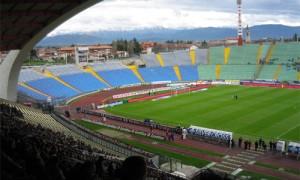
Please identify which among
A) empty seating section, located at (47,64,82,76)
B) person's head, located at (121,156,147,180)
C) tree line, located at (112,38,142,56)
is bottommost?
empty seating section, located at (47,64,82,76)

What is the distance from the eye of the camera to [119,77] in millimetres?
63719

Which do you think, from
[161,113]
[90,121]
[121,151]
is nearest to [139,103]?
[161,113]

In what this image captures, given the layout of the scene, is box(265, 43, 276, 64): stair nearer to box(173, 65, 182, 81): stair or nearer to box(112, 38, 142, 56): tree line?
box(173, 65, 182, 81): stair

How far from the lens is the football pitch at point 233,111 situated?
3056 cm

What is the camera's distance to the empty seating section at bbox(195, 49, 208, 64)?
75.3 m

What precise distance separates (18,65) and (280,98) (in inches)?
1328

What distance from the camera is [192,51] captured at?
7925cm

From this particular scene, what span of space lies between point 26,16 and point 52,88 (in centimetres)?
4072

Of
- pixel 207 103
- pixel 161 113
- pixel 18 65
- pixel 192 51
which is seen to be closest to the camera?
pixel 18 65

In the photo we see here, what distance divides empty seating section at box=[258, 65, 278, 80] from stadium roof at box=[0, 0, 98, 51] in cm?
5282

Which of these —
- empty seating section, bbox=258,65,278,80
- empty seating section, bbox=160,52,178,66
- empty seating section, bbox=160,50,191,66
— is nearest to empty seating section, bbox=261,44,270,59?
empty seating section, bbox=258,65,278,80

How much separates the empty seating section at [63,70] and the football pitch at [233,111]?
19.7 meters

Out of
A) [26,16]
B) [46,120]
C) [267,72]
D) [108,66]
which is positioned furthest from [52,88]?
[26,16]

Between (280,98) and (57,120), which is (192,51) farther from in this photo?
(57,120)
